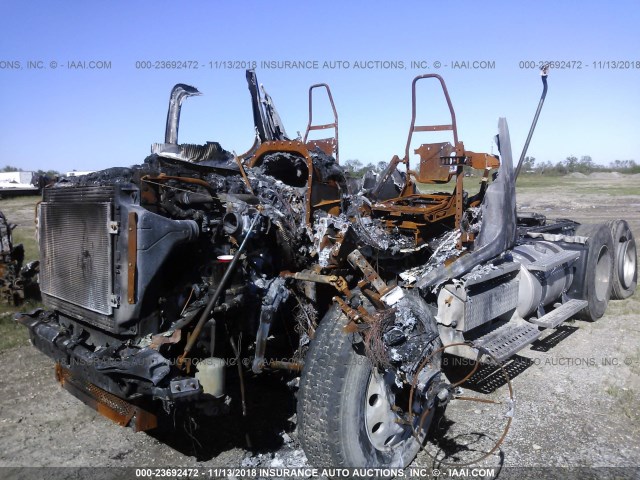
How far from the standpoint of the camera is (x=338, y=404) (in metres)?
3.06

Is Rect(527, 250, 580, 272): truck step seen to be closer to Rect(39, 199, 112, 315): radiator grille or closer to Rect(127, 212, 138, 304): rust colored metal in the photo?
Rect(127, 212, 138, 304): rust colored metal

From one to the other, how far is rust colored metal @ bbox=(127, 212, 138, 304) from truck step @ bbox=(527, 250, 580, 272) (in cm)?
380

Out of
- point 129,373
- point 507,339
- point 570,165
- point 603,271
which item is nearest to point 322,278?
point 129,373

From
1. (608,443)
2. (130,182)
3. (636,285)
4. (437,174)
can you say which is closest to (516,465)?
(608,443)

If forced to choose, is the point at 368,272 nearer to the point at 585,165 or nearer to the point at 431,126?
the point at 431,126

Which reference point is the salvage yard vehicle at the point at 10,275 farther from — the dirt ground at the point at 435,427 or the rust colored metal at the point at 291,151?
the rust colored metal at the point at 291,151

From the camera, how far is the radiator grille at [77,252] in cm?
330

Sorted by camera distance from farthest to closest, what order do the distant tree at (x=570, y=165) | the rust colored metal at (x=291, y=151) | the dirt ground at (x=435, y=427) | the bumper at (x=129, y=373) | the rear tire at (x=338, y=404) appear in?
the distant tree at (x=570, y=165) → the rust colored metal at (x=291, y=151) → the dirt ground at (x=435, y=427) → the rear tire at (x=338, y=404) → the bumper at (x=129, y=373)

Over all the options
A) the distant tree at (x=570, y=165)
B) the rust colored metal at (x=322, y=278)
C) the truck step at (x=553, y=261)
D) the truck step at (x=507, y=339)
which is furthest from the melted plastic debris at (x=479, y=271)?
the distant tree at (x=570, y=165)

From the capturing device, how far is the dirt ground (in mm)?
3596

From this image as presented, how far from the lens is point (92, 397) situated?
11.1ft

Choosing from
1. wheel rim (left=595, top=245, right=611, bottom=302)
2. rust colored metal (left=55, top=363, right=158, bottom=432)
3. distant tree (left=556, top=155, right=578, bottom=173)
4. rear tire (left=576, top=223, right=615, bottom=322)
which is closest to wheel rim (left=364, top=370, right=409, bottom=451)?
rust colored metal (left=55, top=363, right=158, bottom=432)

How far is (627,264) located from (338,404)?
21.3 feet

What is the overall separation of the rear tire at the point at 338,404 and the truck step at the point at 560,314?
8.49 feet
